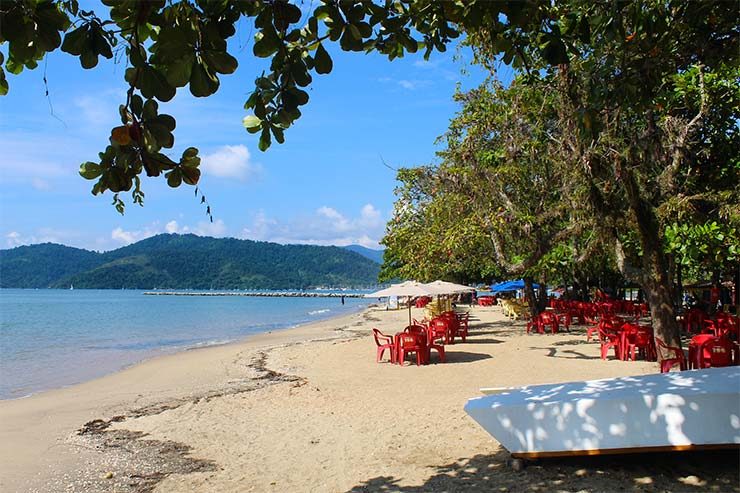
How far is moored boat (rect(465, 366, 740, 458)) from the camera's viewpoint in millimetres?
4098

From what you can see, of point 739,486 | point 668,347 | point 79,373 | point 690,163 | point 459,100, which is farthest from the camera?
point 79,373

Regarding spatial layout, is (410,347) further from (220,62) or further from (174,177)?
(220,62)

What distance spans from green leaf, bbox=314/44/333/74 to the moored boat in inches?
126

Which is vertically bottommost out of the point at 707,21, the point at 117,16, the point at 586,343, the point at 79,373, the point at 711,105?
the point at 79,373

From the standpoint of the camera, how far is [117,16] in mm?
2467

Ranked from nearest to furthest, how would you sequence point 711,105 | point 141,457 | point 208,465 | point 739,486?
point 739,486 < point 208,465 < point 141,457 < point 711,105

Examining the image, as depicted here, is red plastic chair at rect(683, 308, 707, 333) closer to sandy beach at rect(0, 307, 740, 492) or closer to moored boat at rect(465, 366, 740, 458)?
sandy beach at rect(0, 307, 740, 492)

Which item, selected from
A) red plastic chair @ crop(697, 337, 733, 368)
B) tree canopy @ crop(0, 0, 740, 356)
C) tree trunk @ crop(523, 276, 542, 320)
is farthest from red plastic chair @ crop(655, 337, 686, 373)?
tree trunk @ crop(523, 276, 542, 320)

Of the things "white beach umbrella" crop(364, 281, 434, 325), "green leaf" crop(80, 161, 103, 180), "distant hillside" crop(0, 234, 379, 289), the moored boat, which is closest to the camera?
"green leaf" crop(80, 161, 103, 180)

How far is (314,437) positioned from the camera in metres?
6.42

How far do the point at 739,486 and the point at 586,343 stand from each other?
401 inches

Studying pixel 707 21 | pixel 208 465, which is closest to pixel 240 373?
pixel 208 465

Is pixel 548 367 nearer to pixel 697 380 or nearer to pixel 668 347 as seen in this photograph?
pixel 668 347

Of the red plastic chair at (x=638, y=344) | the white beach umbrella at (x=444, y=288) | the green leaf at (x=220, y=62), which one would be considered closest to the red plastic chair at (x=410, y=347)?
the white beach umbrella at (x=444, y=288)
